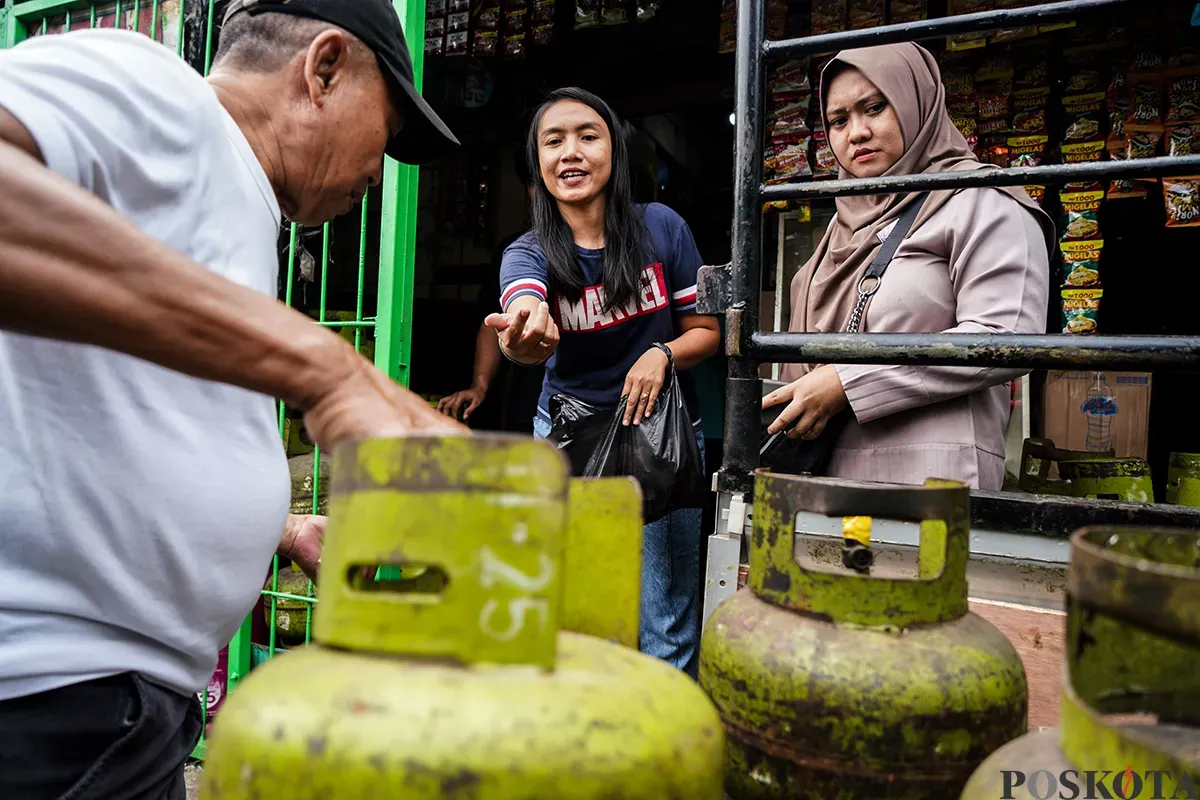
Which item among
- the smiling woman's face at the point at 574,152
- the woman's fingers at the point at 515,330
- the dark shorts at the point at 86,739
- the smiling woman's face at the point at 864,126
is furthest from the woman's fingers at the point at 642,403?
the dark shorts at the point at 86,739

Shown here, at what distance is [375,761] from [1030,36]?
4819 mm

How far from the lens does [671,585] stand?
8.68 feet


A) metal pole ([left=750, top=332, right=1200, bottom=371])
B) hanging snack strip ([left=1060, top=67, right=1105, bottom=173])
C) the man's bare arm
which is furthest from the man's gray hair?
hanging snack strip ([left=1060, top=67, right=1105, bottom=173])

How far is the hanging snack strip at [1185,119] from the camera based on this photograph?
385cm

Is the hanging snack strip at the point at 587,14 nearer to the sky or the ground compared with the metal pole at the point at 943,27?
nearer to the sky

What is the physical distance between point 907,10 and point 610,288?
2.89m

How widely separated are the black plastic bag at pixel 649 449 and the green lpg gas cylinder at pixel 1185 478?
2719 mm

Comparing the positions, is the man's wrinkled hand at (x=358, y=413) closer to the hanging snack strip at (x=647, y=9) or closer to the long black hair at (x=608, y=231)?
the long black hair at (x=608, y=231)

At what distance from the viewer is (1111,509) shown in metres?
1.33

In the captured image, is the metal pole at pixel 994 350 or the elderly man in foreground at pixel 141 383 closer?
the elderly man in foreground at pixel 141 383

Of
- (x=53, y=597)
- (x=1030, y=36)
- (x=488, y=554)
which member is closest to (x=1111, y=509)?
(x=488, y=554)

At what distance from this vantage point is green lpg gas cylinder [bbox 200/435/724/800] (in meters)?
0.57

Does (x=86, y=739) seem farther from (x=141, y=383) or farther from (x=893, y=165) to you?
(x=893, y=165)
